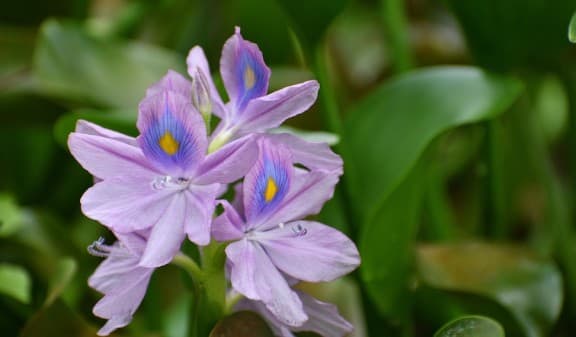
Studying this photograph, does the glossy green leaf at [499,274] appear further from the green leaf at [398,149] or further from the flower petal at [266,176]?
the flower petal at [266,176]

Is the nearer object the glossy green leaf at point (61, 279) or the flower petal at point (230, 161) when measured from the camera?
the flower petal at point (230, 161)

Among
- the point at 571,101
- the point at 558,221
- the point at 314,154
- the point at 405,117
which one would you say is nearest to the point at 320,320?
the point at 314,154

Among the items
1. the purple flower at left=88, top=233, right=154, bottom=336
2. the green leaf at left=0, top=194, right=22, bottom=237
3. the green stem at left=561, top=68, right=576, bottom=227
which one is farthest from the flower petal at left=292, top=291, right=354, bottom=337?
the green stem at left=561, top=68, right=576, bottom=227

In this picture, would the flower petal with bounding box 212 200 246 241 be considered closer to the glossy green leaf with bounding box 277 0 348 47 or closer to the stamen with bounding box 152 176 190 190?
the stamen with bounding box 152 176 190 190

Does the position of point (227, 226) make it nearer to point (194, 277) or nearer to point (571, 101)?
point (194, 277)

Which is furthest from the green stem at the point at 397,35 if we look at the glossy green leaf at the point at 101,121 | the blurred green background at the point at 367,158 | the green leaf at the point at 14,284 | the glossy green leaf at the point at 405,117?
the green leaf at the point at 14,284

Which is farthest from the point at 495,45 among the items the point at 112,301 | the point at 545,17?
the point at 112,301

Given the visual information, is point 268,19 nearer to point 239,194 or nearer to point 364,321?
point 364,321
